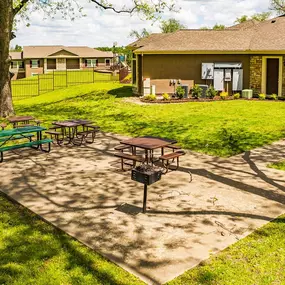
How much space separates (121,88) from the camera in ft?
108

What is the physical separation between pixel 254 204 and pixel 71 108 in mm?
17609

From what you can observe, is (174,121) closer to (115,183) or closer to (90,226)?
(115,183)

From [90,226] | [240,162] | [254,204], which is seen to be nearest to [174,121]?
[240,162]

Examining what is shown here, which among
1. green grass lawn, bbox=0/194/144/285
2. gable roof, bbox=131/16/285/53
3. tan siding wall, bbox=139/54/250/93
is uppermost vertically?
gable roof, bbox=131/16/285/53

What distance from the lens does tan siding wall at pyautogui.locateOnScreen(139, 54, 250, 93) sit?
89.0 feet

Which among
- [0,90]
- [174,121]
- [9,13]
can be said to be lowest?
[174,121]

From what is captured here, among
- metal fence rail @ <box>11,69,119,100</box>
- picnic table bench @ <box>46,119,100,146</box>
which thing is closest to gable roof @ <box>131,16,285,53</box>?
metal fence rail @ <box>11,69,119,100</box>

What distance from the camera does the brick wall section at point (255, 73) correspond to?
26.5 m

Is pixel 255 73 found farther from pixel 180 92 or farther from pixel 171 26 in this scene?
pixel 171 26

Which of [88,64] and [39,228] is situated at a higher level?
[88,64]

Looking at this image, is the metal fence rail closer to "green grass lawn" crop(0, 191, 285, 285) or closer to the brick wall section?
the brick wall section

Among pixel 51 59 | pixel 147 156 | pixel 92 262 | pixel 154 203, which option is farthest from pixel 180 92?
pixel 51 59

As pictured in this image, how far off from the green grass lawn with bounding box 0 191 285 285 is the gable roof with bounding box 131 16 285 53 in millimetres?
21114

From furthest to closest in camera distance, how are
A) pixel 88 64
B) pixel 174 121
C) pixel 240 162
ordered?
1. pixel 88 64
2. pixel 174 121
3. pixel 240 162
